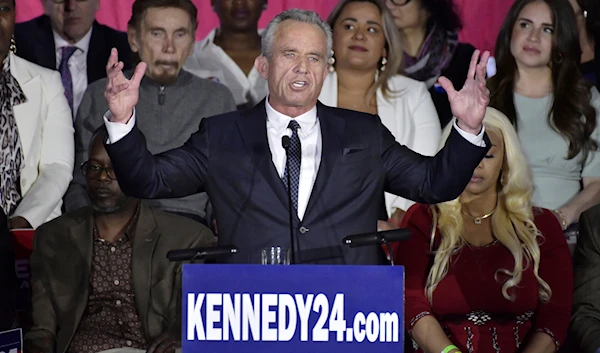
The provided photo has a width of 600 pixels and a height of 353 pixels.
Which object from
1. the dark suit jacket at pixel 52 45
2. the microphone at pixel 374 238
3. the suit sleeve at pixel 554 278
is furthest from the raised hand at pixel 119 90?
the dark suit jacket at pixel 52 45

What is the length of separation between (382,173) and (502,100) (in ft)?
6.57

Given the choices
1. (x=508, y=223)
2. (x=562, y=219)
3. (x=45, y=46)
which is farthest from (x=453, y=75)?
(x=45, y=46)

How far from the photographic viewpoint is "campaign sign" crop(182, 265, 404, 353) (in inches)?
96.8

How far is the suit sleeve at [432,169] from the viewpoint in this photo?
9.40ft

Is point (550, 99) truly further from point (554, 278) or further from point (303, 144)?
point (303, 144)

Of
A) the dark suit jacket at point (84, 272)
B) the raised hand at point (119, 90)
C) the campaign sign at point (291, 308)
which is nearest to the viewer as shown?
the campaign sign at point (291, 308)

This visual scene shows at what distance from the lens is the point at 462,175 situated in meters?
2.89

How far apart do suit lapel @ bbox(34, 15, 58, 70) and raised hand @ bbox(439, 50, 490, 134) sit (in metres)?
2.82

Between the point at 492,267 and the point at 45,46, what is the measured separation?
2.65 m

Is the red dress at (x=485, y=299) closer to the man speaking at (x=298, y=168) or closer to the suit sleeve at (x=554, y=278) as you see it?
the suit sleeve at (x=554, y=278)

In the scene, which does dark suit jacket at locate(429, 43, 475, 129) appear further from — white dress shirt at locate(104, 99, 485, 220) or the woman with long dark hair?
white dress shirt at locate(104, 99, 485, 220)

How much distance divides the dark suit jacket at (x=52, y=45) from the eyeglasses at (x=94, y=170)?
26.6 inches

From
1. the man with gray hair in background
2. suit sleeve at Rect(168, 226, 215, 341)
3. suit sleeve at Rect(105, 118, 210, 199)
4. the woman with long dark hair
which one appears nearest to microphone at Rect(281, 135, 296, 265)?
suit sleeve at Rect(105, 118, 210, 199)

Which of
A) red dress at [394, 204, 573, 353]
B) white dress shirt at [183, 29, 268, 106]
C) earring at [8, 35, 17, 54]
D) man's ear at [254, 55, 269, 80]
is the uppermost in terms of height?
earring at [8, 35, 17, 54]
